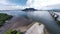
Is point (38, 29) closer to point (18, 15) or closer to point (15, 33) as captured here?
point (15, 33)

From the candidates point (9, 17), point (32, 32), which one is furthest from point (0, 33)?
point (9, 17)

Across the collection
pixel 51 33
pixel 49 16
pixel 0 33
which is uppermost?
pixel 0 33

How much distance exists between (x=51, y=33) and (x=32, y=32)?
1349mm

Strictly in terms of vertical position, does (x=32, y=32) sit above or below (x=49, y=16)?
above

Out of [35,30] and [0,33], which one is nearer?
[35,30]

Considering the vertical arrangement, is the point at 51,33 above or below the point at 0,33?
below

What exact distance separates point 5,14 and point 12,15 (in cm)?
34

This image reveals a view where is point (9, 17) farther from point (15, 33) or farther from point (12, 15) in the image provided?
point (15, 33)

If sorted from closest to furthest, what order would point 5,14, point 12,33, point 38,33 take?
point 38,33, point 12,33, point 5,14

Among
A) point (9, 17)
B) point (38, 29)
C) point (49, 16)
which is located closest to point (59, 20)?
point (49, 16)

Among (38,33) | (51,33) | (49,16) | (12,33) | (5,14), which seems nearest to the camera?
(38,33)

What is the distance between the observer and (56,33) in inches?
177

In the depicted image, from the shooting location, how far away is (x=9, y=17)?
639 cm

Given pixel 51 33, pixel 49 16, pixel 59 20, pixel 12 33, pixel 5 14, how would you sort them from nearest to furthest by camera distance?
pixel 12 33 < pixel 51 33 < pixel 59 20 < pixel 5 14 < pixel 49 16
